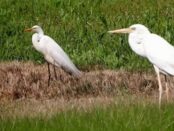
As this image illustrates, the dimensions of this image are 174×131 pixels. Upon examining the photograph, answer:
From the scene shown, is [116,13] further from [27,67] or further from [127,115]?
[127,115]

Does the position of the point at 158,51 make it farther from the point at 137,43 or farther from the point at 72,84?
the point at 72,84

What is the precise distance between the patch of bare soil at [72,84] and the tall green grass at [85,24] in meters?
1.07

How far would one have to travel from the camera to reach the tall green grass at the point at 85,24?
11844 mm

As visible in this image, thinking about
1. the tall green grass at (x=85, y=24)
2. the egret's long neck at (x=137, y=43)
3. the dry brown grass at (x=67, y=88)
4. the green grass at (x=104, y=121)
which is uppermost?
the tall green grass at (x=85, y=24)

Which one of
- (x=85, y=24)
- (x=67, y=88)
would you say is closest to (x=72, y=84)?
(x=67, y=88)

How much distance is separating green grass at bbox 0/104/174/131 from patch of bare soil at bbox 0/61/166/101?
6.78 feet

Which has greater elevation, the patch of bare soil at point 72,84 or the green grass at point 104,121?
the patch of bare soil at point 72,84

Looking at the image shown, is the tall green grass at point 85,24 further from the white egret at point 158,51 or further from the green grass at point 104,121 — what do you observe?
the green grass at point 104,121

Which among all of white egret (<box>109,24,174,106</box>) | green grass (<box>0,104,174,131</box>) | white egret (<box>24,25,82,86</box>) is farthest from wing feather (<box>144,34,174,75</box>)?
white egret (<box>24,25,82,86</box>)

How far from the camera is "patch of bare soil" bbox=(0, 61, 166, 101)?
9.46m

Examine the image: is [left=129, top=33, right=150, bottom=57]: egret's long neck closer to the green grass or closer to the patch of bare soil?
the patch of bare soil

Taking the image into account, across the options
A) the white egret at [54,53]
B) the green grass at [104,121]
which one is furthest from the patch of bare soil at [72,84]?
the green grass at [104,121]

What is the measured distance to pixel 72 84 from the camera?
9.92 m

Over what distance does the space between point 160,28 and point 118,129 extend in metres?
6.94
